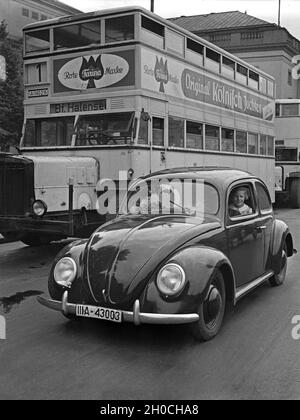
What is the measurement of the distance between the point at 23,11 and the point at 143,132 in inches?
983

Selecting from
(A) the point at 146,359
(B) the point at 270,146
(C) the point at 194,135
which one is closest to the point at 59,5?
(B) the point at 270,146

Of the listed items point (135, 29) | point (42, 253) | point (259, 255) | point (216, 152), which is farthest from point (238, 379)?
point (216, 152)

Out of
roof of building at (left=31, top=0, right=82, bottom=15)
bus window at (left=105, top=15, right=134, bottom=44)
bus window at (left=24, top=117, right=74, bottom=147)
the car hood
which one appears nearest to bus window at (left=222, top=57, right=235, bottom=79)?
bus window at (left=105, top=15, right=134, bottom=44)

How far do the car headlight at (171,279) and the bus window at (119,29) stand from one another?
6.06 meters

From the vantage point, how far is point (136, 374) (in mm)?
4039

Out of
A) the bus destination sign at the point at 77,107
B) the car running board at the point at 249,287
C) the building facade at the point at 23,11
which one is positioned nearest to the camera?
the car running board at the point at 249,287

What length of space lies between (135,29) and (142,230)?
5.42 m

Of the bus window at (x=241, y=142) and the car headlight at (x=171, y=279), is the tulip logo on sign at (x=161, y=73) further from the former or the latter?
the car headlight at (x=171, y=279)

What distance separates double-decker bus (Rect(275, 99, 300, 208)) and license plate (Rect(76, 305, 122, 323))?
52.4 ft

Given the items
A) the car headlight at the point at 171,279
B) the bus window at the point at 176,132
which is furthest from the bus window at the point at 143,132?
the car headlight at the point at 171,279

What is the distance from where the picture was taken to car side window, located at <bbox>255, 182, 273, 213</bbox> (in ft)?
21.9

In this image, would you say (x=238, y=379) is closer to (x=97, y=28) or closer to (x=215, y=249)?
(x=215, y=249)

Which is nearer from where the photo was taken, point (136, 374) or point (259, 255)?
point (136, 374)

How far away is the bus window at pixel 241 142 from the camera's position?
14133 mm
